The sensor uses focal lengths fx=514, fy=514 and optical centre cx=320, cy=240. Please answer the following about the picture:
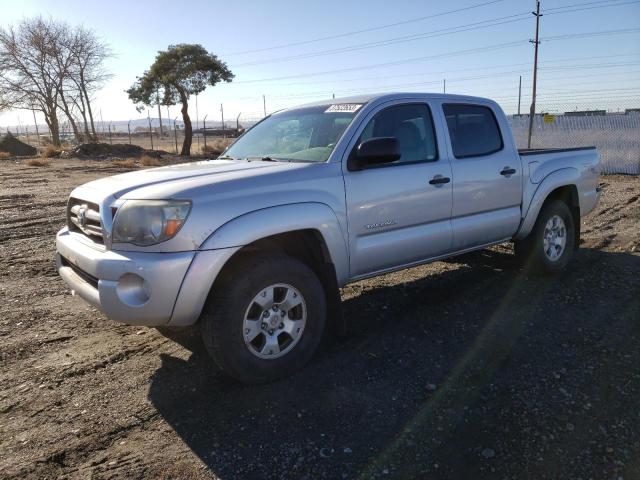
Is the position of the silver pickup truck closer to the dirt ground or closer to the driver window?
the driver window

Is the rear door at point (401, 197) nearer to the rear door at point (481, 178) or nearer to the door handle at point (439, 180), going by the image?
the door handle at point (439, 180)

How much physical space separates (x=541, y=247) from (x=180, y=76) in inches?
1063

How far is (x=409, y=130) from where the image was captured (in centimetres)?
431

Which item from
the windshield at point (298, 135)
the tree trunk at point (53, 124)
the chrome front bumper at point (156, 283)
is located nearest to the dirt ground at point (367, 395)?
the chrome front bumper at point (156, 283)

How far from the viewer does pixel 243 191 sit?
3.23 m

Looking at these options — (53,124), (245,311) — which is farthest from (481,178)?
(53,124)

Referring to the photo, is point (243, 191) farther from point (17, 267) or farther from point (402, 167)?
point (17, 267)

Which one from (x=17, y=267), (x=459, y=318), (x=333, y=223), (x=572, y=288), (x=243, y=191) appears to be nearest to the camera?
(x=243, y=191)

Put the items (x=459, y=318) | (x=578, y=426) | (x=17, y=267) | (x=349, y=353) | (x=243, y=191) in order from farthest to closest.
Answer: (x=17, y=267) < (x=459, y=318) < (x=349, y=353) < (x=243, y=191) < (x=578, y=426)

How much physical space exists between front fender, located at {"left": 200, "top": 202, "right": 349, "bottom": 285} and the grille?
81 cm

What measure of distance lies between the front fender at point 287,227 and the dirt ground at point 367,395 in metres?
0.78

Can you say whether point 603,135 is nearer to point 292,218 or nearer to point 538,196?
point 538,196

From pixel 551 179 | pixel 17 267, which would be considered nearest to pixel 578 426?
pixel 551 179

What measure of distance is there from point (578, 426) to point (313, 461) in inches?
58.7
